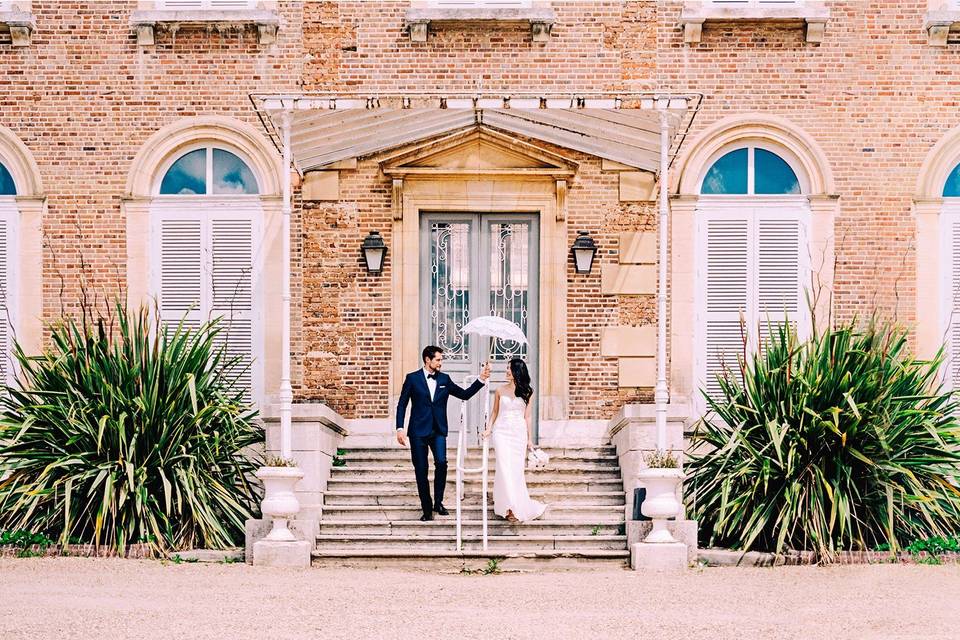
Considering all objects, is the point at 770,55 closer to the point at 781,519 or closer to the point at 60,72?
the point at 781,519

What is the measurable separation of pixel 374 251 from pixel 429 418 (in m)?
2.66

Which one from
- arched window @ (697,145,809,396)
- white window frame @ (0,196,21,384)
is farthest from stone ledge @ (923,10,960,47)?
white window frame @ (0,196,21,384)

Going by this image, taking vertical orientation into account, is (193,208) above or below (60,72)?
below

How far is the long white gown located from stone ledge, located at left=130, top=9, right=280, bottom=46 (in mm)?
4839

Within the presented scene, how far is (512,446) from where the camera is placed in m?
13.6

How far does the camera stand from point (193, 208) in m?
16.1

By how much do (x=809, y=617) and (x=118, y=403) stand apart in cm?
618

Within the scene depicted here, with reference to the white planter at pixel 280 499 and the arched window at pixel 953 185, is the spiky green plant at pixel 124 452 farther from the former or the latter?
the arched window at pixel 953 185

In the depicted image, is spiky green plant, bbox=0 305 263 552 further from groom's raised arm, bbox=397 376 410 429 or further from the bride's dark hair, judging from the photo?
the bride's dark hair

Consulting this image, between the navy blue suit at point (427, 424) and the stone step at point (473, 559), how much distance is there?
626mm

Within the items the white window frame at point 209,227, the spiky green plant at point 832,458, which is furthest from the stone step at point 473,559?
the white window frame at point 209,227

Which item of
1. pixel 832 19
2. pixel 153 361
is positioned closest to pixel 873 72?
pixel 832 19

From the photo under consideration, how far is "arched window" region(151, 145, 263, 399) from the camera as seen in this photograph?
16125 mm

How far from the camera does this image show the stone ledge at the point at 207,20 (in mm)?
15930
